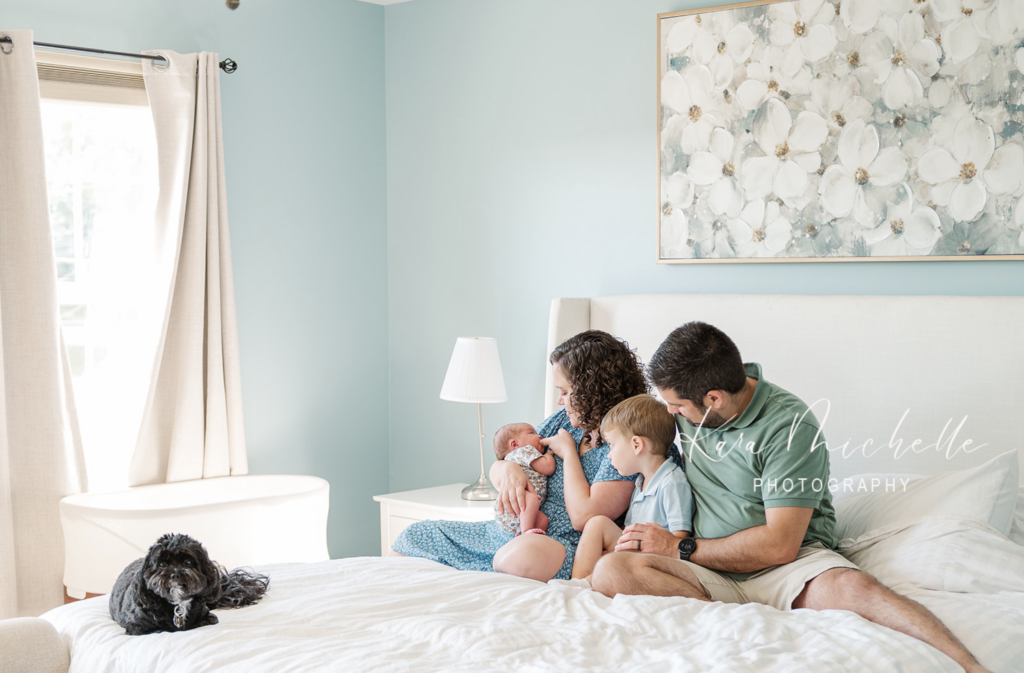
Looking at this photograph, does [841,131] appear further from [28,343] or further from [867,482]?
[28,343]

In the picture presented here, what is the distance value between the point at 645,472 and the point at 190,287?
192 centimetres

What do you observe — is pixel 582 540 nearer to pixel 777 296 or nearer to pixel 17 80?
pixel 777 296

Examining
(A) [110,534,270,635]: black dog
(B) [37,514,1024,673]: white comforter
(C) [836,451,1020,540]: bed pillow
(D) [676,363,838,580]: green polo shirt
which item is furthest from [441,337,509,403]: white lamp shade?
(A) [110,534,270,635]: black dog

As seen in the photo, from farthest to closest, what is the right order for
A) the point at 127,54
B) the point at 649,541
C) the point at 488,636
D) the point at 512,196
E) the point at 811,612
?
the point at 512,196 < the point at 127,54 < the point at 649,541 < the point at 811,612 < the point at 488,636

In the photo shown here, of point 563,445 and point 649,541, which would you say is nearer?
point 649,541

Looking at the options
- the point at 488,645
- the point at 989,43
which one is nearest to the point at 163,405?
the point at 488,645

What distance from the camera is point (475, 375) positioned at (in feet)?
10.9

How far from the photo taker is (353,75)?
12.9 ft

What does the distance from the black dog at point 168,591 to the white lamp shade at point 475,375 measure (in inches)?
60.4

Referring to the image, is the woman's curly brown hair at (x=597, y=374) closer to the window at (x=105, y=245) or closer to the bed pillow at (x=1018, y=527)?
the bed pillow at (x=1018, y=527)

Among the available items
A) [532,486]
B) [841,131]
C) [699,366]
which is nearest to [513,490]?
[532,486]

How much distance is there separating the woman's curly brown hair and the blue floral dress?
0.34ft

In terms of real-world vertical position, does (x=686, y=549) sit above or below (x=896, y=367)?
below

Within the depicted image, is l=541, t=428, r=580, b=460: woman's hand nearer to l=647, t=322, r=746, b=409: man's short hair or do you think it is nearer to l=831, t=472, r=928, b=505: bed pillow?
l=647, t=322, r=746, b=409: man's short hair
